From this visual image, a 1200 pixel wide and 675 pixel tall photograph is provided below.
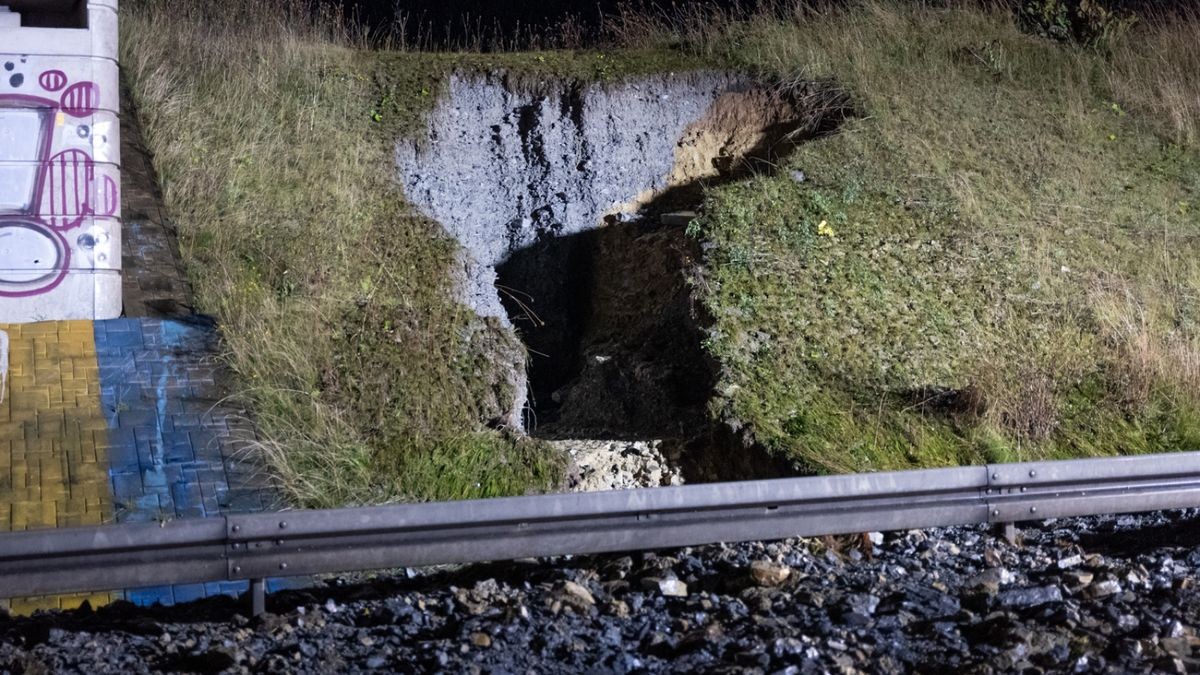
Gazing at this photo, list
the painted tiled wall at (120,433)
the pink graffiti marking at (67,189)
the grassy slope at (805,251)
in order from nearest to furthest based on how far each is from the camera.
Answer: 1. the painted tiled wall at (120,433)
2. the grassy slope at (805,251)
3. the pink graffiti marking at (67,189)

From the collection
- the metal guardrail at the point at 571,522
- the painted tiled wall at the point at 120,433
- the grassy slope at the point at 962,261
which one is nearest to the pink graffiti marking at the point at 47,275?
the painted tiled wall at the point at 120,433

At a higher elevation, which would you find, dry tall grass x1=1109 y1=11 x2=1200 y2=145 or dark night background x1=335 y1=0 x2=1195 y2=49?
dark night background x1=335 y1=0 x2=1195 y2=49

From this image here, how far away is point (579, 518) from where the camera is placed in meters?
5.21

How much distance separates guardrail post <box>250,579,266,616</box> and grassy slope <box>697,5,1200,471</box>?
3.61 m

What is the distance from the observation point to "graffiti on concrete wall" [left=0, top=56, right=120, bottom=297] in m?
8.34

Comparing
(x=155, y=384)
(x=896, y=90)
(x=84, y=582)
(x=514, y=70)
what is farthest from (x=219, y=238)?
(x=896, y=90)

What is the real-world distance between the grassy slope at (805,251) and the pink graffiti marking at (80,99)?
3.66 feet

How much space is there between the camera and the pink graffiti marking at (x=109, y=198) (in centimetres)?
852

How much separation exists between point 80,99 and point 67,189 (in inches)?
25.0

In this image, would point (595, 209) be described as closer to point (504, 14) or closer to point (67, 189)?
point (67, 189)

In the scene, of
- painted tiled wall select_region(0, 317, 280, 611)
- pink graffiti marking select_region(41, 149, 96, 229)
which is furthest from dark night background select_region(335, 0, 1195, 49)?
painted tiled wall select_region(0, 317, 280, 611)

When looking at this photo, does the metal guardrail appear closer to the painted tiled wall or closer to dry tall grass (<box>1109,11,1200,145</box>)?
the painted tiled wall

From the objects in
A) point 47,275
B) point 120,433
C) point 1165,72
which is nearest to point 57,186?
point 47,275

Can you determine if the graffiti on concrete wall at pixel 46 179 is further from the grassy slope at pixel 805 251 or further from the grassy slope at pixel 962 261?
the grassy slope at pixel 962 261
